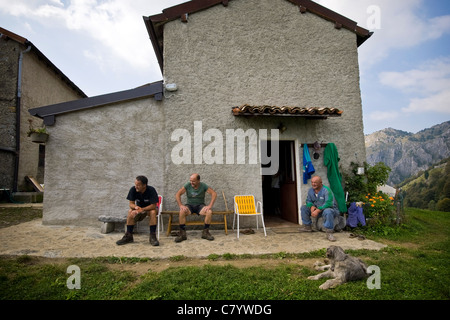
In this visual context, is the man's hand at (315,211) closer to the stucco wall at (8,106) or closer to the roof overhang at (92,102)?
the roof overhang at (92,102)

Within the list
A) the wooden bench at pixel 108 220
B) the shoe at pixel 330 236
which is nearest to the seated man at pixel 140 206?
the wooden bench at pixel 108 220

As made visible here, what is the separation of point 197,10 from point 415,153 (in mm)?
139883

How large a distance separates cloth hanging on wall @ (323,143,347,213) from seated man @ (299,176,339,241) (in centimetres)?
47

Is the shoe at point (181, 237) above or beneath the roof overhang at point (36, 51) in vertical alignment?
beneath

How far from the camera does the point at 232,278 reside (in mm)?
2920

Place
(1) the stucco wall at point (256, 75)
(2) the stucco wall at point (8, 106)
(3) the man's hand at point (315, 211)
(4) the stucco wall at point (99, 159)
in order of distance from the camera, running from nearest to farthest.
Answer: (3) the man's hand at point (315, 211), (4) the stucco wall at point (99, 159), (1) the stucco wall at point (256, 75), (2) the stucco wall at point (8, 106)

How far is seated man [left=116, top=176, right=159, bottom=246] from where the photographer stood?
4.54 m

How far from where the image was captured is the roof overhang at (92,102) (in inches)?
221

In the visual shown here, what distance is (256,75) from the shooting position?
6281 millimetres

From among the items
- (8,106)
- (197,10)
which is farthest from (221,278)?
(8,106)

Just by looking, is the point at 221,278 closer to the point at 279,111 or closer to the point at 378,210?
the point at 279,111

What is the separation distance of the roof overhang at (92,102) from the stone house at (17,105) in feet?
19.5

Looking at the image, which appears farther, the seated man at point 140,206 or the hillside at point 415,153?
the hillside at point 415,153
